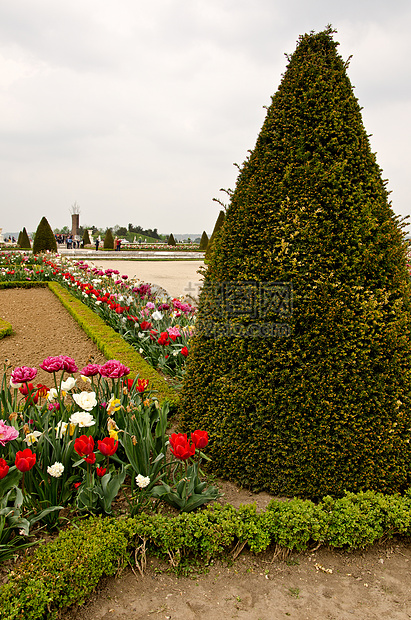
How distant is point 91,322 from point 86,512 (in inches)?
221

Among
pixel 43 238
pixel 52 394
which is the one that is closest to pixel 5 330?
pixel 52 394

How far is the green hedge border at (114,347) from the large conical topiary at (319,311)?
0.92 metres

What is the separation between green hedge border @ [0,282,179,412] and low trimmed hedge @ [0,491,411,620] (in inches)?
41.4

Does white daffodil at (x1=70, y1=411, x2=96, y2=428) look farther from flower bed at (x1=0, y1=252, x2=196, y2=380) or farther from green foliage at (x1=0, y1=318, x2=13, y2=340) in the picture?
green foliage at (x1=0, y1=318, x2=13, y2=340)

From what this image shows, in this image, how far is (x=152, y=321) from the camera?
6.24 m

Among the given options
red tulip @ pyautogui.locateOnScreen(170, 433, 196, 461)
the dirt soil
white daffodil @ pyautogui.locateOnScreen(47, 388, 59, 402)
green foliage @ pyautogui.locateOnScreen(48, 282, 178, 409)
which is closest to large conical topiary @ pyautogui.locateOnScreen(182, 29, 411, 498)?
the dirt soil

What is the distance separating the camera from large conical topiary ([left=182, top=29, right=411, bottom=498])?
2535mm

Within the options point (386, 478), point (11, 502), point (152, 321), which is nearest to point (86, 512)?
point (11, 502)

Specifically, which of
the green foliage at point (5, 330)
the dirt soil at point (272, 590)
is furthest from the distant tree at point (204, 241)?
the dirt soil at point (272, 590)

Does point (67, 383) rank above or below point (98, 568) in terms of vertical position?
above

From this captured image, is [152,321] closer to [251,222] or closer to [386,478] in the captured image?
[251,222]

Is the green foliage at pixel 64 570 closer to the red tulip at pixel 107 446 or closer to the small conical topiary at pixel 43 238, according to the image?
the red tulip at pixel 107 446

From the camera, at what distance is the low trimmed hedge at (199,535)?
1.98 meters

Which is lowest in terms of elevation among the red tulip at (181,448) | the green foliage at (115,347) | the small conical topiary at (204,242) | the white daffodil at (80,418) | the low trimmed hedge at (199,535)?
the low trimmed hedge at (199,535)
